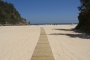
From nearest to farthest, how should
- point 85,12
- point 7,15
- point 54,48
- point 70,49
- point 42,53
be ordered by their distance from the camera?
point 42,53, point 70,49, point 54,48, point 85,12, point 7,15

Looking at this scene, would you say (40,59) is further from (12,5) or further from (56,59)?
(12,5)

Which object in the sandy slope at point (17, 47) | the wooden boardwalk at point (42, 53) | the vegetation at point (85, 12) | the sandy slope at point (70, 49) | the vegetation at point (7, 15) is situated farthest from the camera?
the vegetation at point (7, 15)

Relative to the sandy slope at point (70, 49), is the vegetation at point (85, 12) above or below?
above

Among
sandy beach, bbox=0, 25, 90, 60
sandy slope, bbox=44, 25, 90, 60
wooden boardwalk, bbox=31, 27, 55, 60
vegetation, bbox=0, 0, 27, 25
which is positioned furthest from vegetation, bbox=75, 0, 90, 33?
vegetation, bbox=0, 0, 27, 25

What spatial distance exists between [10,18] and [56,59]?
9197 cm

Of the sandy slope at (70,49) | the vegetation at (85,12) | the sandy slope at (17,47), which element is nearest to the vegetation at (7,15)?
the vegetation at (85,12)

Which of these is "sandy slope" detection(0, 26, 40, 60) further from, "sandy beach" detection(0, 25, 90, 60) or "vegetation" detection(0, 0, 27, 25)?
"vegetation" detection(0, 0, 27, 25)

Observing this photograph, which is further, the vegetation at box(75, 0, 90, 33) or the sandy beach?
the vegetation at box(75, 0, 90, 33)

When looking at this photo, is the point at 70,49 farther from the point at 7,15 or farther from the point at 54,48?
the point at 7,15

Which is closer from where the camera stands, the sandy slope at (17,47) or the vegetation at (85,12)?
the sandy slope at (17,47)

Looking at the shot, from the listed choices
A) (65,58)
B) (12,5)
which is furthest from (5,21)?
(65,58)

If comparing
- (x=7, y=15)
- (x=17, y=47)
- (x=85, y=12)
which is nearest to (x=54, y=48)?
(x=17, y=47)

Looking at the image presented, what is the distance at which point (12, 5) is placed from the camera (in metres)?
108

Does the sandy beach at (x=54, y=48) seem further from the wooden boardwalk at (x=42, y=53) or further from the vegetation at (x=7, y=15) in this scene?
the vegetation at (x=7, y=15)
